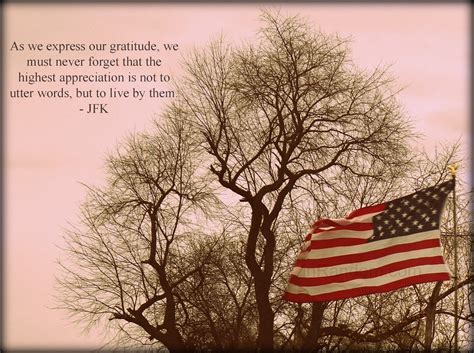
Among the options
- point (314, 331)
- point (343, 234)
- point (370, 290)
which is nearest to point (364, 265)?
point (370, 290)

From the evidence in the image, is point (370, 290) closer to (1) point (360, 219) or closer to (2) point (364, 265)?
(2) point (364, 265)

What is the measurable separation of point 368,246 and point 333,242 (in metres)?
0.87

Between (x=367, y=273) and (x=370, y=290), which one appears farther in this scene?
(x=367, y=273)

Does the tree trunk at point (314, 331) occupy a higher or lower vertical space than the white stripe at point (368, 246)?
lower

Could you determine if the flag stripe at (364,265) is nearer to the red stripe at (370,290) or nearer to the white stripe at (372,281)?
the white stripe at (372,281)

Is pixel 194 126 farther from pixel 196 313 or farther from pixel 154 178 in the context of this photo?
pixel 196 313

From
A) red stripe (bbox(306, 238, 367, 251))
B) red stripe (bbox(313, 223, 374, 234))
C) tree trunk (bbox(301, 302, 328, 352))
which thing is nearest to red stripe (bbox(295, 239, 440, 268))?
red stripe (bbox(306, 238, 367, 251))

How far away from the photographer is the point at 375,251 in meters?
19.9

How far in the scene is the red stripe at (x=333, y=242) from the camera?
20.2 meters

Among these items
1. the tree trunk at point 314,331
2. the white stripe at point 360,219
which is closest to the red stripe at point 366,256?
the white stripe at point 360,219

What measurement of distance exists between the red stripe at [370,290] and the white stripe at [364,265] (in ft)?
1.38

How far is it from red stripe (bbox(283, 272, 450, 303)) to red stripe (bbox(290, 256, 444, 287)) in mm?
245

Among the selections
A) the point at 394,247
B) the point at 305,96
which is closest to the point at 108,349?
the point at 305,96

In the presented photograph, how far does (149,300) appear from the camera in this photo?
25.3 metres
